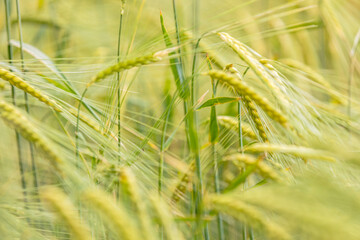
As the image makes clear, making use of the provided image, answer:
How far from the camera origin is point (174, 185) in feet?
2.08

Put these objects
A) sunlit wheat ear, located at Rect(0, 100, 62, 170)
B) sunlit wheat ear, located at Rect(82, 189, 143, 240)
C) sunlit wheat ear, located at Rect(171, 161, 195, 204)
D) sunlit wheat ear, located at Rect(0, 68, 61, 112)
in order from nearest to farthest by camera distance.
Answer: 1. sunlit wheat ear, located at Rect(82, 189, 143, 240)
2. sunlit wheat ear, located at Rect(0, 100, 62, 170)
3. sunlit wheat ear, located at Rect(0, 68, 61, 112)
4. sunlit wheat ear, located at Rect(171, 161, 195, 204)

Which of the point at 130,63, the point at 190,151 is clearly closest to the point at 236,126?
the point at 190,151

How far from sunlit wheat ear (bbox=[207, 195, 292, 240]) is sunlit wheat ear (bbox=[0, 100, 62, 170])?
17cm

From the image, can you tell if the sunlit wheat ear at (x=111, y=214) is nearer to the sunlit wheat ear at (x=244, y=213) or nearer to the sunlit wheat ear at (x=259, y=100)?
the sunlit wheat ear at (x=244, y=213)

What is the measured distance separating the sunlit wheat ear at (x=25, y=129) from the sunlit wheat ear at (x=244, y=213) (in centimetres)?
17

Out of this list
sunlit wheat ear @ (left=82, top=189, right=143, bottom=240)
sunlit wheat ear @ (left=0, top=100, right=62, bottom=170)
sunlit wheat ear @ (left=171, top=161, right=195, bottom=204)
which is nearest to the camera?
sunlit wheat ear @ (left=82, top=189, right=143, bottom=240)

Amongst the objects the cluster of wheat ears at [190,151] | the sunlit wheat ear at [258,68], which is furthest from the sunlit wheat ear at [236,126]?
the sunlit wheat ear at [258,68]

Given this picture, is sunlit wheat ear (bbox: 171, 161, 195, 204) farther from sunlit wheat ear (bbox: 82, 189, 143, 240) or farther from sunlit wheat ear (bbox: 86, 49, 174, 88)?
sunlit wheat ear (bbox: 82, 189, 143, 240)

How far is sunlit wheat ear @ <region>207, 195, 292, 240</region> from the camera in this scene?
32cm

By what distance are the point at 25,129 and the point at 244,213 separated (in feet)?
0.77

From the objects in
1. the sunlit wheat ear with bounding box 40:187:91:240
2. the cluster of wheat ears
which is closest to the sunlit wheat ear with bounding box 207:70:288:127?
the cluster of wheat ears

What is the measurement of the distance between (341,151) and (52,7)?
3.36 ft

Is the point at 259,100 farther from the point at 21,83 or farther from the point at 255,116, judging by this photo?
the point at 21,83

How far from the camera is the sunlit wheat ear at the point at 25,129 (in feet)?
1.35
